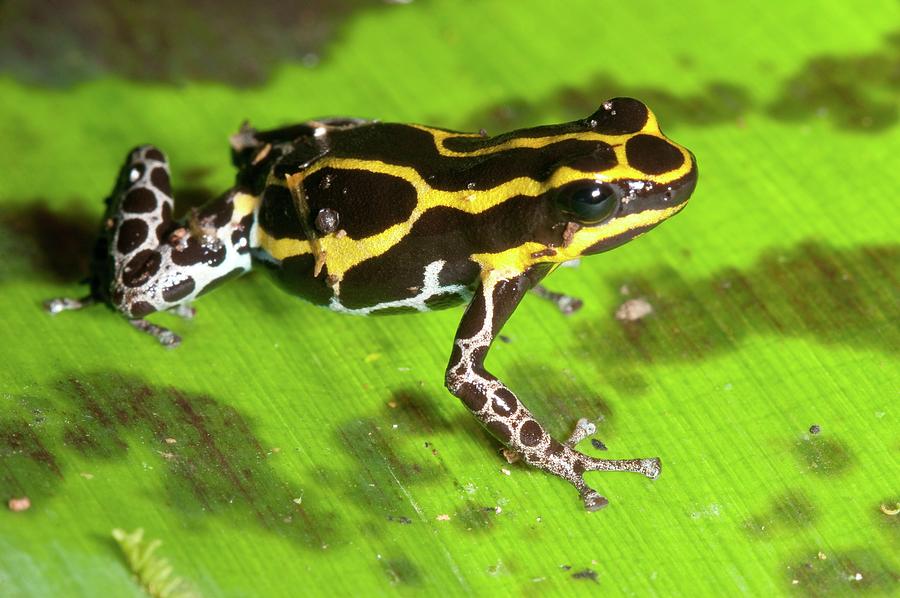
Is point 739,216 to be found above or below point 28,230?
below

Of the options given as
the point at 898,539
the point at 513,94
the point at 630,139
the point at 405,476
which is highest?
the point at 630,139

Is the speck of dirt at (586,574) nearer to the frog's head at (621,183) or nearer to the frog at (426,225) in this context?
the frog at (426,225)

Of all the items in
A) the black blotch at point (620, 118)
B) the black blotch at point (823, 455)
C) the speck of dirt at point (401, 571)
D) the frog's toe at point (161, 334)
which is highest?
the black blotch at point (620, 118)

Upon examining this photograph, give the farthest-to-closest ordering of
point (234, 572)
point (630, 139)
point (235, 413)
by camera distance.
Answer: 1. point (235, 413)
2. point (630, 139)
3. point (234, 572)

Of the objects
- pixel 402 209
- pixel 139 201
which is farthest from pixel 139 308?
pixel 402 209

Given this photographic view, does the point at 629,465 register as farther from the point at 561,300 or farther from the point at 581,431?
the point at 561,300

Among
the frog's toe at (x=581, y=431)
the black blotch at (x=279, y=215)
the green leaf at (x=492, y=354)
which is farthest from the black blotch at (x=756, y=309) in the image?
the black blotch at (x=279, y=215)

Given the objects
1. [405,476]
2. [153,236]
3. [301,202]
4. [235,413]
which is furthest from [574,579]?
[153,236]

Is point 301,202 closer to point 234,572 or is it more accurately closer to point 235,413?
point 235,413
